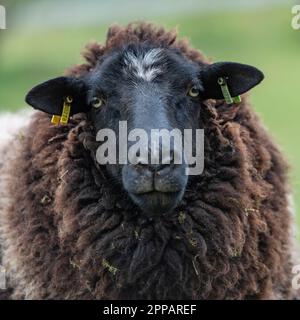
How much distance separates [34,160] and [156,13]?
2588cm

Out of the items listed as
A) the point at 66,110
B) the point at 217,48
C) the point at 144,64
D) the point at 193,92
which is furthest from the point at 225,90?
the point at 217,48

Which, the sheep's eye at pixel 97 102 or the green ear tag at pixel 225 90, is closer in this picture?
the sheep's eye at pixel 97 102

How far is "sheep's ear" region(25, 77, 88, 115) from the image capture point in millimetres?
5854

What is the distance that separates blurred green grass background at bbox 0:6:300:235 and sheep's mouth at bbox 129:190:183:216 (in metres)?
15.7

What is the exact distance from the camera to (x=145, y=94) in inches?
221

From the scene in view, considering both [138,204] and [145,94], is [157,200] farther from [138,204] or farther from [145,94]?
[145,94]

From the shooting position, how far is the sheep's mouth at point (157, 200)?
205 inches

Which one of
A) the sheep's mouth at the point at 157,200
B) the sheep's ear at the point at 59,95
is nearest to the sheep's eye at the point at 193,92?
the sheep's ear at the point at 59,95

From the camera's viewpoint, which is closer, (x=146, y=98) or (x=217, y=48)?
(x=146, y=98)

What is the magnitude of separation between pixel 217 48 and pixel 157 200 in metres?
21.9

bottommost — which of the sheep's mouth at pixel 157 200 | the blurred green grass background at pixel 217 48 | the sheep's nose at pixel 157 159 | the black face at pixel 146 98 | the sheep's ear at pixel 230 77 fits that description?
the sheep's mouth at pixel 157 200

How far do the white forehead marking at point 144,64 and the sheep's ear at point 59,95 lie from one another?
0.39 m

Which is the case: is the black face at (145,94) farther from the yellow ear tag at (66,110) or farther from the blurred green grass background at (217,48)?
the blurred green grass background at (217,48)
